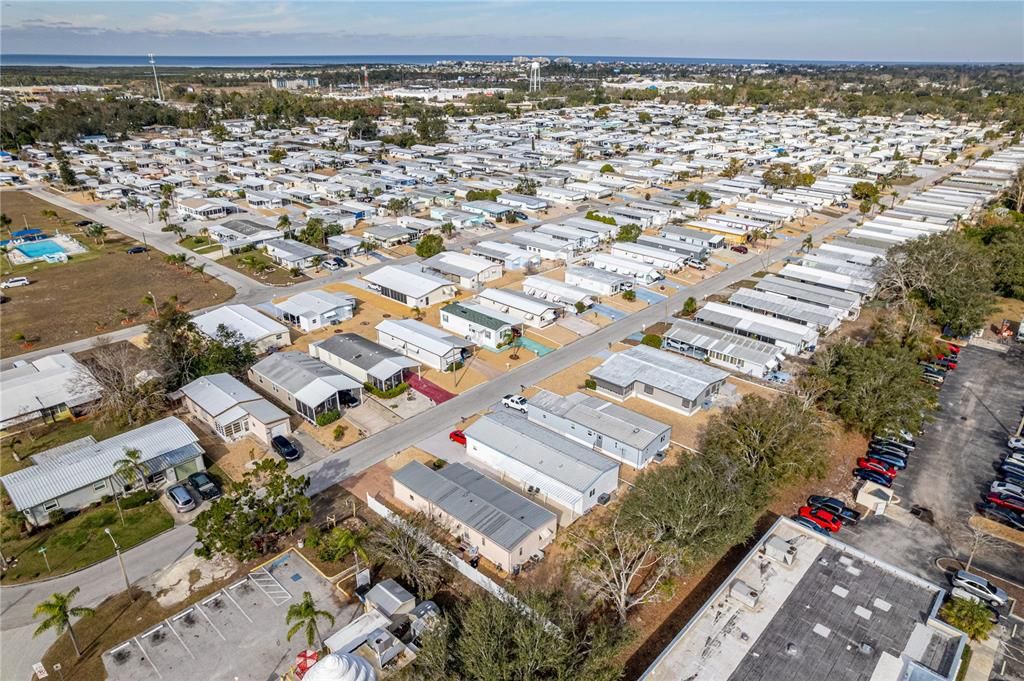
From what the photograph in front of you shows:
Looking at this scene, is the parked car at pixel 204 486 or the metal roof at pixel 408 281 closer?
the parked car at pixel 204 486

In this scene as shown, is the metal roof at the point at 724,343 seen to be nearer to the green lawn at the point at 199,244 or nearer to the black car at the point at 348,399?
the black car at the point at 348,399

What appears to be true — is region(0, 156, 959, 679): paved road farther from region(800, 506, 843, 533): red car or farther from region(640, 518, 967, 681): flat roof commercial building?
region(640, 518, 967, 681): flat roof commercial building

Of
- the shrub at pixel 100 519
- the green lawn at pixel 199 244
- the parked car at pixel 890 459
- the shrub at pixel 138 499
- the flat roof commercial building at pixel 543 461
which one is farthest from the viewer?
the green lawn at pixel 199 244

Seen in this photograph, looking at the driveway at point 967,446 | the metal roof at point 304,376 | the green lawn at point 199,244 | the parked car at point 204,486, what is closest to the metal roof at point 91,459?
the parked car at point 204,486

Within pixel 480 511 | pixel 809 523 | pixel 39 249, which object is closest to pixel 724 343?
pixel 809 523

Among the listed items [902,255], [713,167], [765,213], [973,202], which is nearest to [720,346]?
[902,255]

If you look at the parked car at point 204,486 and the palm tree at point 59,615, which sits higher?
the palm tree at point 59,615

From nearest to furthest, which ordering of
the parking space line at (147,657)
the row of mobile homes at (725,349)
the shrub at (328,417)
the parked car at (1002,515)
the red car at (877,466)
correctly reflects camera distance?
the parking space line at (147,657), the parked car at (1002,515), the red car at (877,466), the shrub at (328,417), the row of mobile homes at (725,349)

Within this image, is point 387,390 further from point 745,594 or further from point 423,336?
point 745,594
